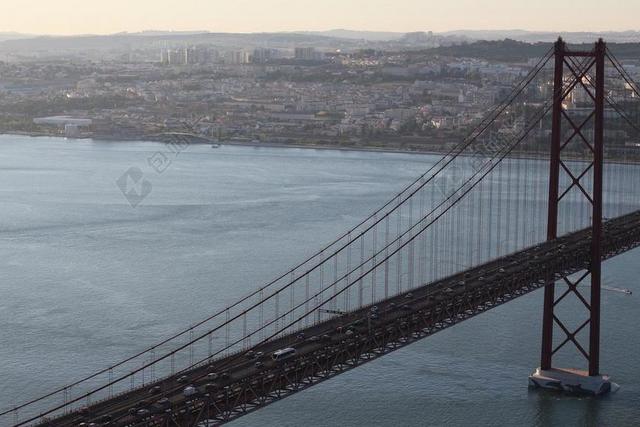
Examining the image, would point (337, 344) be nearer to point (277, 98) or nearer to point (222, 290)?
point (222, 290)

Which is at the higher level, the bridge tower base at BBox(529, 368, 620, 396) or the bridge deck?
the bridge deck

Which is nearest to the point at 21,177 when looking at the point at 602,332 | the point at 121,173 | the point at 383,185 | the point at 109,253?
the point at 121,173

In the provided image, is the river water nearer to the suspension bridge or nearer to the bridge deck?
the suspension bridge

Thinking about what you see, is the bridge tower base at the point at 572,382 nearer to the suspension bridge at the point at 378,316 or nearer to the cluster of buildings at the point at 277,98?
the suspension bridge at the point at 378,316

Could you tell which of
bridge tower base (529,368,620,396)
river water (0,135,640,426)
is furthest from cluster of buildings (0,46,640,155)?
bridge tower base (529,368,620,396)

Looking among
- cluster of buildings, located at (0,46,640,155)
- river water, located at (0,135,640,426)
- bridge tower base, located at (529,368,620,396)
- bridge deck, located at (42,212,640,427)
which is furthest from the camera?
cluster of buildings, located at (0,46,640,155)

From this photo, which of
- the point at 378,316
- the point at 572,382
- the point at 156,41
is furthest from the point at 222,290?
the point at 156,41

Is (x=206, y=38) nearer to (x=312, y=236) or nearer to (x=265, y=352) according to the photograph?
(x=312, y=236)
